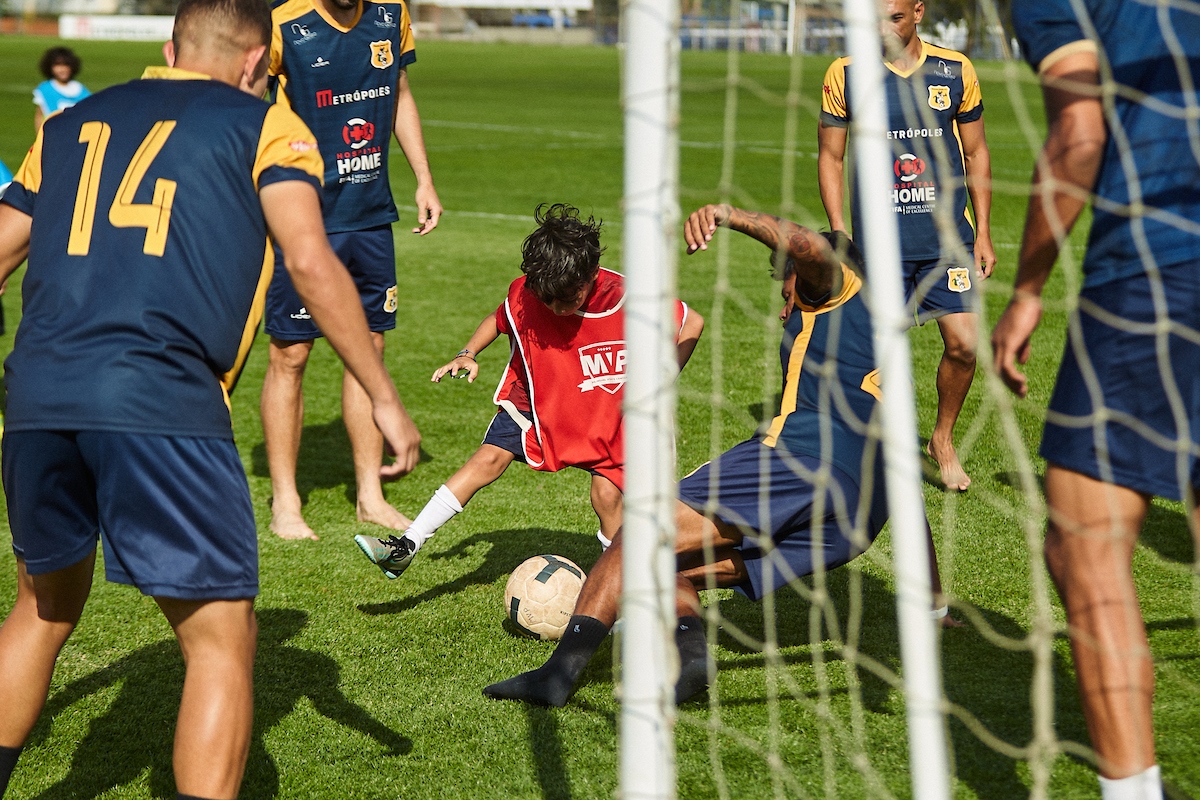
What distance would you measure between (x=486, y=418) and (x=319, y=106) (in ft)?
7.00

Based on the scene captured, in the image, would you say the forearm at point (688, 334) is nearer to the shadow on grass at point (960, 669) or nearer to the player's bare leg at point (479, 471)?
the player's bare leg at point (479, 471)

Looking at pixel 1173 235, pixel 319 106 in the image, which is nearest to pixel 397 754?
pixel 1173 235

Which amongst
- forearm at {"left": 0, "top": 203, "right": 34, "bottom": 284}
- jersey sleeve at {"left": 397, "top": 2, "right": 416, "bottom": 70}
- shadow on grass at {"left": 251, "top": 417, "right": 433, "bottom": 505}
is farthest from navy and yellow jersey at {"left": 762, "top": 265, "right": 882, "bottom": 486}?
shadow on grass at {"left": 251, "top": 417, "right": 433, "bottom": 505}

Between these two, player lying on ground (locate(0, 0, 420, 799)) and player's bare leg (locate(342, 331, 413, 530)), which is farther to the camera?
player's bare leg (locate(342, 331, 413, 530))

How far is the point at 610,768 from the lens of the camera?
10.5 ft

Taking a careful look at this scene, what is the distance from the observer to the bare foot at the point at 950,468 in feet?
17.7

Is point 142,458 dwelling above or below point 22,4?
below

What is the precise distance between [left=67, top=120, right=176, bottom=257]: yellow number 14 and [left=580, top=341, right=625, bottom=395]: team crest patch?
6.62ft

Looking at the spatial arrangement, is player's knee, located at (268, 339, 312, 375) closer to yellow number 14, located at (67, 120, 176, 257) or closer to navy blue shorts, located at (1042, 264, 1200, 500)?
yellow number 14, located at (67, 120, 176, 257)

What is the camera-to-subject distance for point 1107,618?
2498mm

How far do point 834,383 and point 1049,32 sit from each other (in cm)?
130

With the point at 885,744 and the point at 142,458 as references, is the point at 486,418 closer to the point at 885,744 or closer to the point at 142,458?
the point at 885,744

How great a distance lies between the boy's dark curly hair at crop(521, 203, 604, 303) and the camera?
13.3 ft

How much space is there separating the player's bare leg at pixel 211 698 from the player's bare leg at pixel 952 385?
359 centimetres
